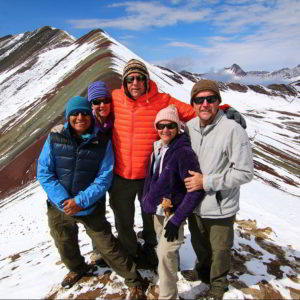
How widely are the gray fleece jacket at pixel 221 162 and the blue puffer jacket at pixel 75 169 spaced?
1.54 metres

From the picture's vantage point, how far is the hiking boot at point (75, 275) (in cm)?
445

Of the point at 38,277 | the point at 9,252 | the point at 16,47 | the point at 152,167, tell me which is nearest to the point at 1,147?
the point at 9,252

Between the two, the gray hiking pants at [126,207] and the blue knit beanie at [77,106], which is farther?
the gray hiking pants at [126,207]

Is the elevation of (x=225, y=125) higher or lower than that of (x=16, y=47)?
lower

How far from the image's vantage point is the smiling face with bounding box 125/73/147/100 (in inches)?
169

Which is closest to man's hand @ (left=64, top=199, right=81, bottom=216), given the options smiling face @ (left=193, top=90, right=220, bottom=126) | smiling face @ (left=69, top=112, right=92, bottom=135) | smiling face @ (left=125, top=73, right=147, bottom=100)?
smiling face @ (left=69, top=112, right=92, bottom=135)

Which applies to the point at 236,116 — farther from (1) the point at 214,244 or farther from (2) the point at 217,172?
(1) the point at 214,244

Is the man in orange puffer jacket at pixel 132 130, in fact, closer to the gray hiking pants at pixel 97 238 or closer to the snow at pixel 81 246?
the gray hiking pants at pixel 97 238

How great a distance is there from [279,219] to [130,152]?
26.4 feet

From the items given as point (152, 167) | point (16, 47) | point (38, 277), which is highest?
point (16, 47)

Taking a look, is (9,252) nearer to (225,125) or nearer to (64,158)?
(64,158)

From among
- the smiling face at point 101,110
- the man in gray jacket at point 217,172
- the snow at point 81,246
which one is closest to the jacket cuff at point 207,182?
the man in gray jacket at point 217,172

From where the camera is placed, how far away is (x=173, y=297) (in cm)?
377

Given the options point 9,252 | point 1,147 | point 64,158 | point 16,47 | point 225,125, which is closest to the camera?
point 225,125
